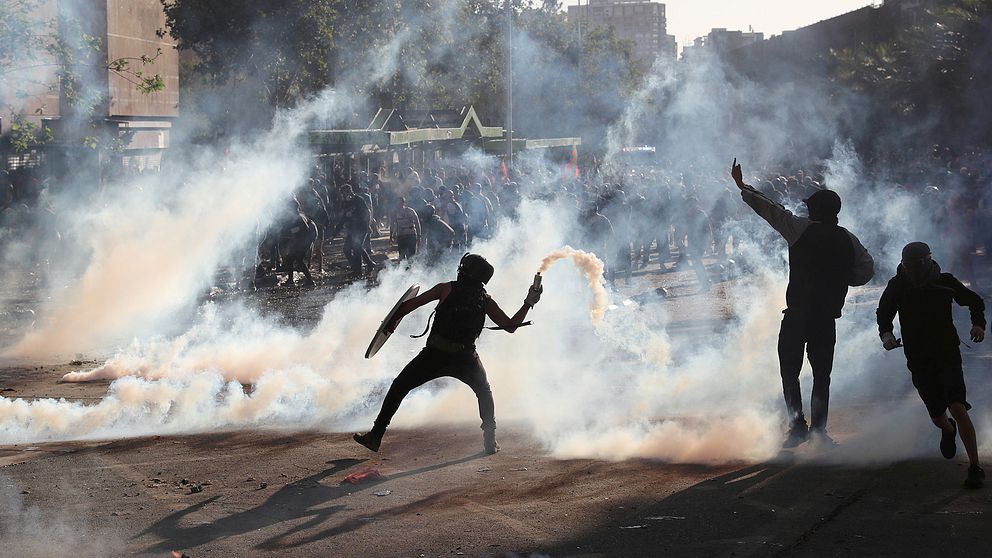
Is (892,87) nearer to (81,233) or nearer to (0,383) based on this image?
(81,233)

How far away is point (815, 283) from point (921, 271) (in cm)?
84

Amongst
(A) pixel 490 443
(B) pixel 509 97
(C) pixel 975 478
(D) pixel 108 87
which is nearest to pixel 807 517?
(C) pixel 975 478

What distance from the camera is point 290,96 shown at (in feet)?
115

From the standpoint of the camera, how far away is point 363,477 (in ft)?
22.7

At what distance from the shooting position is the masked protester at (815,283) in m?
7.28

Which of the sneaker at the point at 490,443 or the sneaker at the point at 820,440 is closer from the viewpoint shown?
the sneaker at the point at 820,440

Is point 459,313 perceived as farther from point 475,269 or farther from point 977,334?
point 977,334

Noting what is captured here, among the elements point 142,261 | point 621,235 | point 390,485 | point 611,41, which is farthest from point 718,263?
point 611,41

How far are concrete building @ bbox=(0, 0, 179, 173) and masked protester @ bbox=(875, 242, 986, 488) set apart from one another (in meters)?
11.4

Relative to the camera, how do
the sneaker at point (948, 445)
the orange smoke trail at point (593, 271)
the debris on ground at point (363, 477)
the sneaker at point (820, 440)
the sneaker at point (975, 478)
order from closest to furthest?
the sneaker at point (975, 478) < the sneaker at point (948, 445) < the debris on ground at point (363, 477) < the sneaker at point (820, 440) < the orange smoke trail at point (593, 271)

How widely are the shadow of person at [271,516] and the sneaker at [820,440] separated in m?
2.51

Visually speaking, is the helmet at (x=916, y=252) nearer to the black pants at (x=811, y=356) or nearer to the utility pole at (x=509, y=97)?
the black pants at (x=811, y=356)

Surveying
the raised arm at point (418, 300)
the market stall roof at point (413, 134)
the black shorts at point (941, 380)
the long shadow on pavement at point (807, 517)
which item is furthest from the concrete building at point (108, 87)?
the black shorts at point (941, 380)

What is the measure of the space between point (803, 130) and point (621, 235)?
65.6 feet
